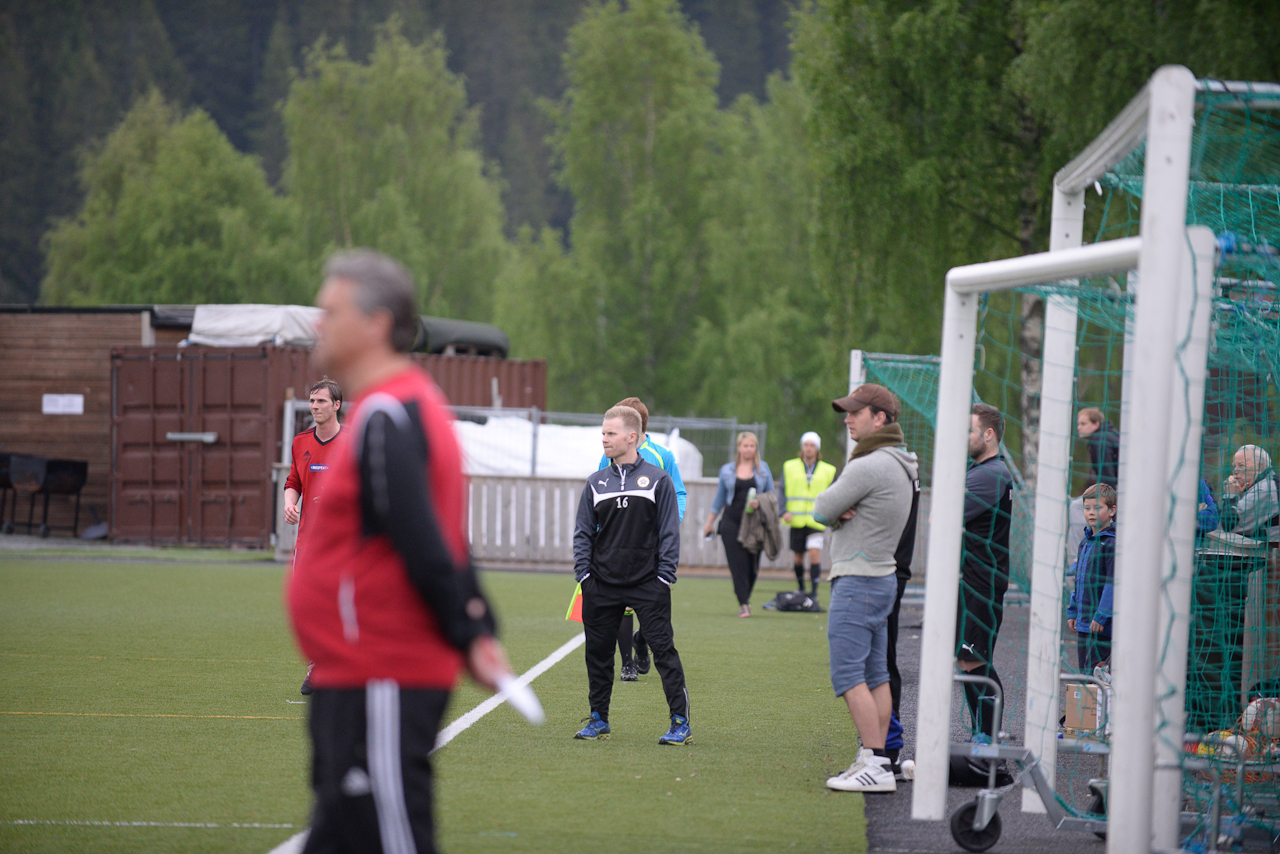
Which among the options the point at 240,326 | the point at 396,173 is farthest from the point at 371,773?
the point at 396,173

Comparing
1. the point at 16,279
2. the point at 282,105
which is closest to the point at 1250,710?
the point at 282,105

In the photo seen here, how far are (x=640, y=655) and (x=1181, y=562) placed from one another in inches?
247

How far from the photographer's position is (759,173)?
38.5 m

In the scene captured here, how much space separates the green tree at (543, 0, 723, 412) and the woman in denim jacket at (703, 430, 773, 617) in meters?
23.9

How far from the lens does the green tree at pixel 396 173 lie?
44.1 m

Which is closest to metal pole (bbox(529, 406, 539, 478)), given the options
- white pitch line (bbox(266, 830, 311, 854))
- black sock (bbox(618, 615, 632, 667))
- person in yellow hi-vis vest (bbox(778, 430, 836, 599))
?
person in yellow hi-vis vest (bbox(778, 430, 836, 599))

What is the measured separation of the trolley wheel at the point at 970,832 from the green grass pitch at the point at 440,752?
42cm

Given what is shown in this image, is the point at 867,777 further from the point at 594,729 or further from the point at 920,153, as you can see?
the point at 920,153

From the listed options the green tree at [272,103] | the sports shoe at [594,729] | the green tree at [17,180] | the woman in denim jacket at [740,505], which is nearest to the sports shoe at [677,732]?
the sports shoe at [594,729]

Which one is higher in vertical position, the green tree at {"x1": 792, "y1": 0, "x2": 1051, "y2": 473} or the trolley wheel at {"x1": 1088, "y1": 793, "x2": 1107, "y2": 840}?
the green tree at {"x1": 792, "y1": 0, "x2": 1051, "y2": 473}

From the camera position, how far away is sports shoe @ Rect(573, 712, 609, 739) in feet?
24.0

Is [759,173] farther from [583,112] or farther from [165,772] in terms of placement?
[165,772]

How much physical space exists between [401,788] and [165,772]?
364 centimetres

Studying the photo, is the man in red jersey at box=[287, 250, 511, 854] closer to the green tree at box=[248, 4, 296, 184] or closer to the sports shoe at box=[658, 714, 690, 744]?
the sports shoe at box=[658, 714, 690, 744]
